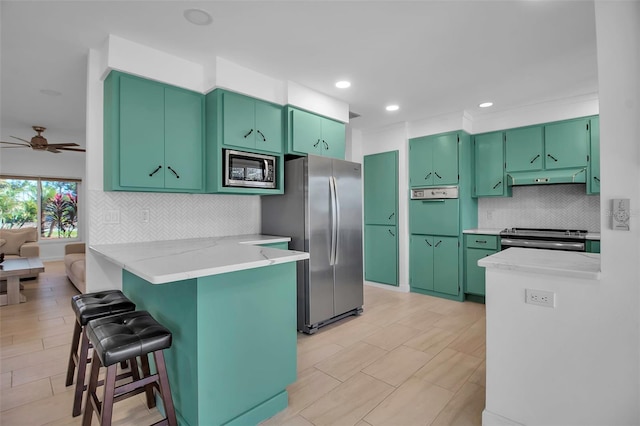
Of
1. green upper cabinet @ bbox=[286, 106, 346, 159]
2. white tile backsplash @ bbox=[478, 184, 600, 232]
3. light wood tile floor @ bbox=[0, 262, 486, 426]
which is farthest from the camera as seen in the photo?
white tile backsplash @ bbox=[478, 184, 600, 232]

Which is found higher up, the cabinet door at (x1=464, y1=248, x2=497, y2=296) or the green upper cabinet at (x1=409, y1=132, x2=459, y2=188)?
the green upper cabinet at (x1=409, y1=132, x2=459, y2=188)

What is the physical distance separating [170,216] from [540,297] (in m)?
2.92

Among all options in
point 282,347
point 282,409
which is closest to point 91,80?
point 282,347

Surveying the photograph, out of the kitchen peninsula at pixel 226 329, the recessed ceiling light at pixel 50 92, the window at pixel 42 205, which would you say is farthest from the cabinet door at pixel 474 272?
the window at pixel 42 205

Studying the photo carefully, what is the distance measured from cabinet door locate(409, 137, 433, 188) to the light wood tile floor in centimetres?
174

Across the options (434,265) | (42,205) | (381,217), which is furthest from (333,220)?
(42,205)

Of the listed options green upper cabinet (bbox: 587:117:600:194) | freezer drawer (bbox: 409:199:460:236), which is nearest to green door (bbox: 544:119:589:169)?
green upper cabinet (bbox: 587:117:600:194)

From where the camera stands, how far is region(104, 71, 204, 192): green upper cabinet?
243 cm

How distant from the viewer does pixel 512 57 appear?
2703mm

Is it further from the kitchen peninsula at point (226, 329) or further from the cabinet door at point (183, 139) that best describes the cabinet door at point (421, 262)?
the cabinet door at point (183, 139)

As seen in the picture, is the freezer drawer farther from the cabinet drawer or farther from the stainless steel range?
the stainless steel range

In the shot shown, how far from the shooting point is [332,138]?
3.74 m

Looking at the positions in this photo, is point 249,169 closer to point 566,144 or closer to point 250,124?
point 250,124

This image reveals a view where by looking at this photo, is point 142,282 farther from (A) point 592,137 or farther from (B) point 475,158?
(A) point 592,137
